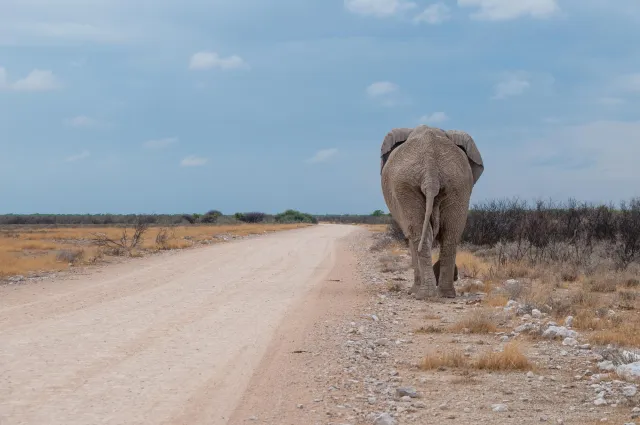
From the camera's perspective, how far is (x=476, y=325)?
9477 mm

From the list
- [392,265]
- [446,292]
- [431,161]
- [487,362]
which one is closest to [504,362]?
[487,362]

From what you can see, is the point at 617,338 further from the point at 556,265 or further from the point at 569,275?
the point at 556,265

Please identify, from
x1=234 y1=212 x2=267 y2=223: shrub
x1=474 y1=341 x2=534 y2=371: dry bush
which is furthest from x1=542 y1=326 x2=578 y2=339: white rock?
x1=234 y1=212 x2=267 y2=223: shrub

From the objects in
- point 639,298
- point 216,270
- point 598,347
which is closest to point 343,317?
point 598,347

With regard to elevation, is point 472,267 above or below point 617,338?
above

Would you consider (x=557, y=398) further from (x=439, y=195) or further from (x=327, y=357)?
(x=439, y=195)

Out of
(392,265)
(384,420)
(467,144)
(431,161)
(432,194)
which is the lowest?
(384,420)

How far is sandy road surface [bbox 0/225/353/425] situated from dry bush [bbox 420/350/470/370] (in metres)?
1.73

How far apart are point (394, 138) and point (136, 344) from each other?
7562 millimetres

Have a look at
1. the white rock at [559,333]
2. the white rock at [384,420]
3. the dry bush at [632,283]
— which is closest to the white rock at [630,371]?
the white rock at [559,333]

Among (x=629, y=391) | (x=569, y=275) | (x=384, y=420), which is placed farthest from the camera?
(x=569, y=275)

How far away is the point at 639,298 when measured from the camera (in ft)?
41.6

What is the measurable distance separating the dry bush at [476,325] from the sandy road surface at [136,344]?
2499mm

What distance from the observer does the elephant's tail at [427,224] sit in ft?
40.5
